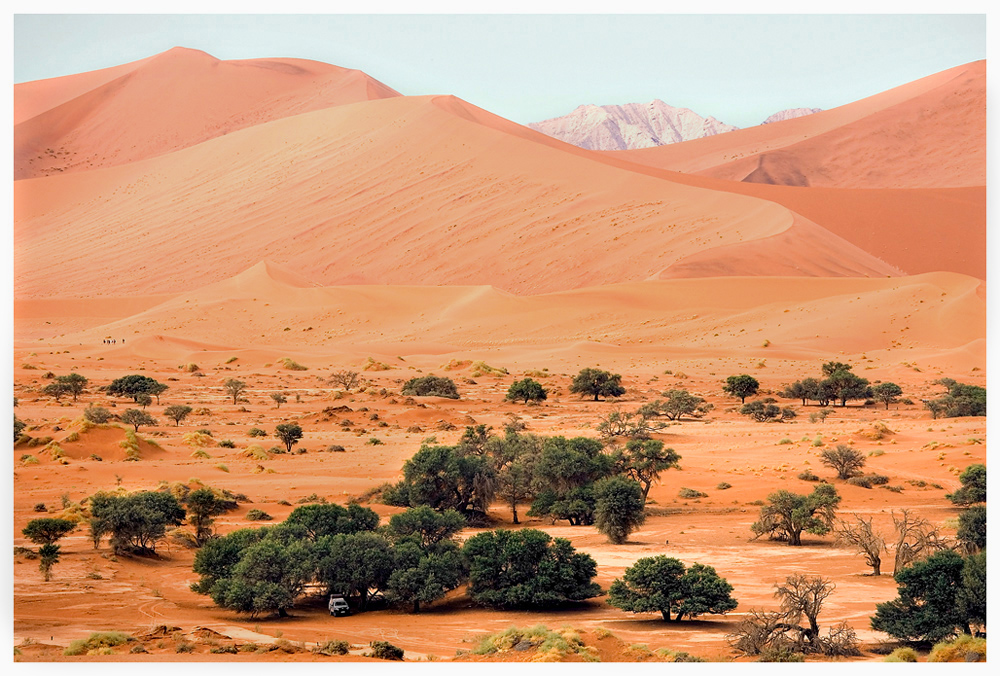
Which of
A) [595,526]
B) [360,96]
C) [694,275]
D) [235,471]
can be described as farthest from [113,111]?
[595,526]

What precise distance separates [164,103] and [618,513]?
119304 millimetres

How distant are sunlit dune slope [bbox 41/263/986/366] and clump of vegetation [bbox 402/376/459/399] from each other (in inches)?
566

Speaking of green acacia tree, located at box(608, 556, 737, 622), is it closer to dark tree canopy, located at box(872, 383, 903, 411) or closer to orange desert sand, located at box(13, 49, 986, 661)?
orange desert sand, located at box(13, 49, 986, 661)

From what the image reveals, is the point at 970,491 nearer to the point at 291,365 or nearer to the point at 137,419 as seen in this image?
the point at 137,419

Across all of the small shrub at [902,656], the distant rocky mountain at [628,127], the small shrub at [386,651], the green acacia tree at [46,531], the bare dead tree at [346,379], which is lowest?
the small shrub at [386,651]

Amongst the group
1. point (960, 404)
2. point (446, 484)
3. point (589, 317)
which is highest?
point (589, 317)

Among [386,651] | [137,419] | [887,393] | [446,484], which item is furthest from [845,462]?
[137,419]

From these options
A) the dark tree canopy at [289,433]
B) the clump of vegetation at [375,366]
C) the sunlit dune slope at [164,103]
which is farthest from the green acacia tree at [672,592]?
the sunlit dune slope at [164,103]

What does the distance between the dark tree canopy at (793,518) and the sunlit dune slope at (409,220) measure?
49.6 m

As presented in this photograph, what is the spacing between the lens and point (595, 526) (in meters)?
22.7

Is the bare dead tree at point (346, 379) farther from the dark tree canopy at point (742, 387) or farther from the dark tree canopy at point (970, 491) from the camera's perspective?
the dark tree canopy at point (970, 491)

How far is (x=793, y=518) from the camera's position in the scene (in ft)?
70.1

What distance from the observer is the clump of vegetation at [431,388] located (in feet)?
141

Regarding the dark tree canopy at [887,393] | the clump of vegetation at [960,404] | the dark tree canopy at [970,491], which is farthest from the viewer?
the dark tree canopy at [887,393]
